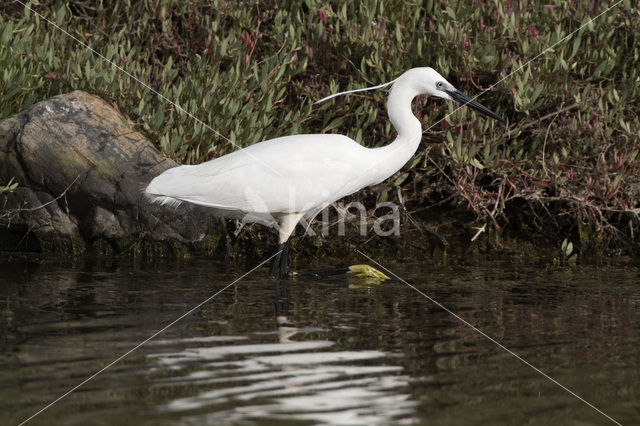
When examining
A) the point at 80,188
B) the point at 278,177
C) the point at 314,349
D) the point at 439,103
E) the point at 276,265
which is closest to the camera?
the point at 314,349

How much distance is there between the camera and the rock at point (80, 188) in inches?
287

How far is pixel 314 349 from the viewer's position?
4453 millimetres

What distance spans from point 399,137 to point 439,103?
4.52 feet

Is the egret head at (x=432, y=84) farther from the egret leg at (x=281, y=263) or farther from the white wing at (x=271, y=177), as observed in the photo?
the egret leg at (x=281, y=263)

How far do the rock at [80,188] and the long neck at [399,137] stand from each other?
1.47 meters

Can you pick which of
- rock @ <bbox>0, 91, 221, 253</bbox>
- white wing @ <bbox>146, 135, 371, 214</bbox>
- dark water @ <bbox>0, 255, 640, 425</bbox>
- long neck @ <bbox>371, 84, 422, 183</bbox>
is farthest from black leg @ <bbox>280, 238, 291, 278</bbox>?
long neck @ <bbox>371, 84, 422, 183</bbox>

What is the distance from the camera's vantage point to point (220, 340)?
459cm

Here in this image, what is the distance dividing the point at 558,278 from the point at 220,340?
3114 mm

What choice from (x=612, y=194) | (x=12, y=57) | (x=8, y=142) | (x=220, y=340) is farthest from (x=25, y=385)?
(x=612, y=194)

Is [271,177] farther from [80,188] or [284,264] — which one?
[80,188]

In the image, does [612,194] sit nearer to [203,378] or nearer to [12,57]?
[203,378]

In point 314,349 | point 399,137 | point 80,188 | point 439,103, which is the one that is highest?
point 439,103

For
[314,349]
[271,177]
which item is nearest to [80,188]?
[271,177]

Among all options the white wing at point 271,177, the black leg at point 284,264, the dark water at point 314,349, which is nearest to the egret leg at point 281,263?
the black leg at point 284,264
